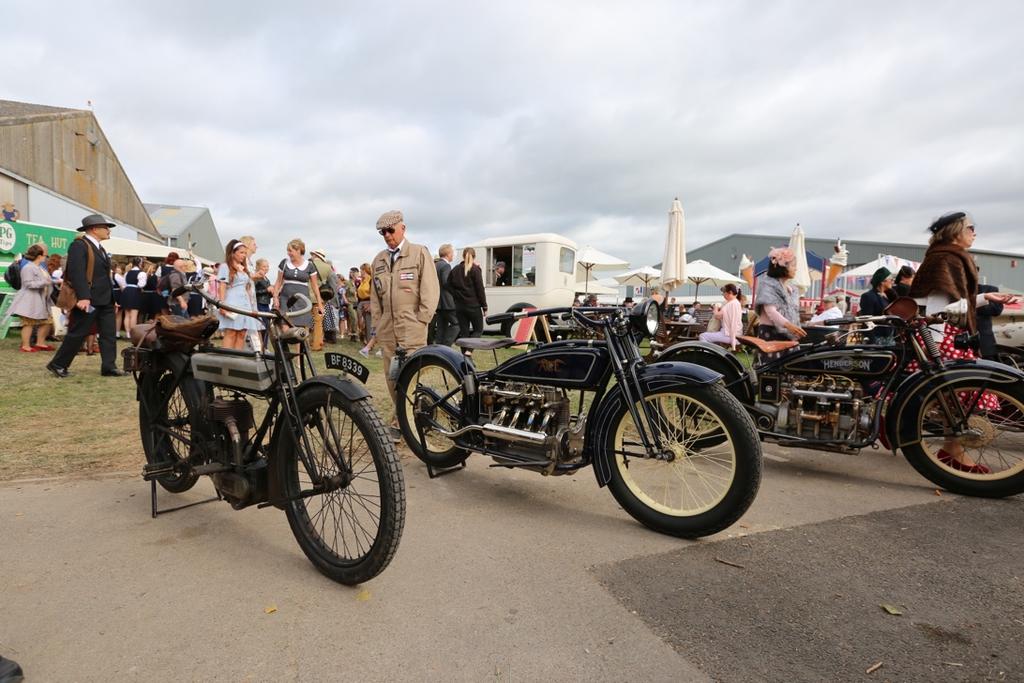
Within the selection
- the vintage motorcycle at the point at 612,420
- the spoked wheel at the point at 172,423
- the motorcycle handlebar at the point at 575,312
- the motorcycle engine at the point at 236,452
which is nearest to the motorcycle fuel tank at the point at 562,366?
the vintage motorcycle at the point at 612,420

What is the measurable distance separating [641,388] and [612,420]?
0.23 m

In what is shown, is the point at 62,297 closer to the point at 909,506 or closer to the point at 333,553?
the point at 333,553

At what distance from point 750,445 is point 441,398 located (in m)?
1.97

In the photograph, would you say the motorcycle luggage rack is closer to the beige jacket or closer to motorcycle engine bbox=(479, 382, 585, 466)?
motorcycle engine bbox=(479, 382, 585, 466)

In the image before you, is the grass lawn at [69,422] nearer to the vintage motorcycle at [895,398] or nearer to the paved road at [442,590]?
the paved road at [442,590]

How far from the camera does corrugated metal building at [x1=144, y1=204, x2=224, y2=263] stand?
38938 mm

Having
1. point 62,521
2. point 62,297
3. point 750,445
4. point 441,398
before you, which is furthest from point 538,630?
point 62,297

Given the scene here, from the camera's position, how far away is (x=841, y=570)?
260 centimetres

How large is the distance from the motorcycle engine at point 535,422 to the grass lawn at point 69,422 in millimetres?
1302

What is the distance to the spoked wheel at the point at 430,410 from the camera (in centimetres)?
391

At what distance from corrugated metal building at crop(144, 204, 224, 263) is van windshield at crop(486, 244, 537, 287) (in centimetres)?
2969

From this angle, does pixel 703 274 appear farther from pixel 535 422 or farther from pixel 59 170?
pixel 59 170

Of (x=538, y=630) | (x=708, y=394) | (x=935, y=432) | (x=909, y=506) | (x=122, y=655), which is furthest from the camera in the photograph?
(x=935, y=432)

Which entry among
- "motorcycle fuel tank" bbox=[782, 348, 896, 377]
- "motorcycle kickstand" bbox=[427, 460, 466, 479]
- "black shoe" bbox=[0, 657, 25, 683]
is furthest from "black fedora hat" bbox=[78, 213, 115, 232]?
"motorcycle fuel tank" bbox=[782, 348, 896, 377]
